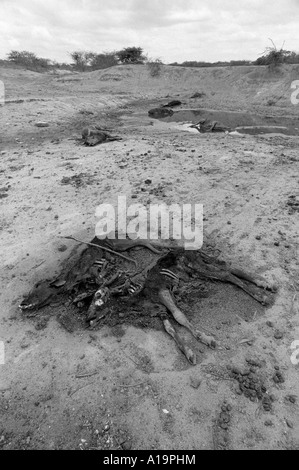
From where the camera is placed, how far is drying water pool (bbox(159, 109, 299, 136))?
36.2 feet

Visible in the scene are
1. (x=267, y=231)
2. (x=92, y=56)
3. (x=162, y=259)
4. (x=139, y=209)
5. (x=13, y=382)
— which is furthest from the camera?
(x=92, y=56)

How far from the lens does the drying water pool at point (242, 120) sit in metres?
11.0

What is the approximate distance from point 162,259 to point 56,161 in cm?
503

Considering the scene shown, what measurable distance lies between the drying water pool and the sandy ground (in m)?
2.65

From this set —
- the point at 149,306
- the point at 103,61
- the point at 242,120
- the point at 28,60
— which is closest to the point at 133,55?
the point at 103,61

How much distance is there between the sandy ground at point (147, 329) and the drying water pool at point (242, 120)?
104 inches

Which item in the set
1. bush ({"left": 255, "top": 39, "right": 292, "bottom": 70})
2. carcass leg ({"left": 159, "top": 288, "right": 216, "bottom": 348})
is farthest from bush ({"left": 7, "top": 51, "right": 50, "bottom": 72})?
carcass leg ({"left": 159, "top": 288, "right": 216, "bottom": 348})

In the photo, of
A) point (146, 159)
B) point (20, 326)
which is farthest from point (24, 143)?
point (20, 326)

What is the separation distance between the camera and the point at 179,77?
2759 cm

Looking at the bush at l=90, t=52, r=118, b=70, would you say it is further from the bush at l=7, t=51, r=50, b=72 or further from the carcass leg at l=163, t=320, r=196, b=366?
the carcass leg at l=163, t=320, r=196, b=366

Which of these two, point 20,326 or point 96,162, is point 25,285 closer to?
point 20,326

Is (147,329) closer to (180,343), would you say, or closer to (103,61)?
(180,343)

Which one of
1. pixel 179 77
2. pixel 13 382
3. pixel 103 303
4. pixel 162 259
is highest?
pixel 179 77

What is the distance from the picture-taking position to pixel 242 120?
12906 millimetres
